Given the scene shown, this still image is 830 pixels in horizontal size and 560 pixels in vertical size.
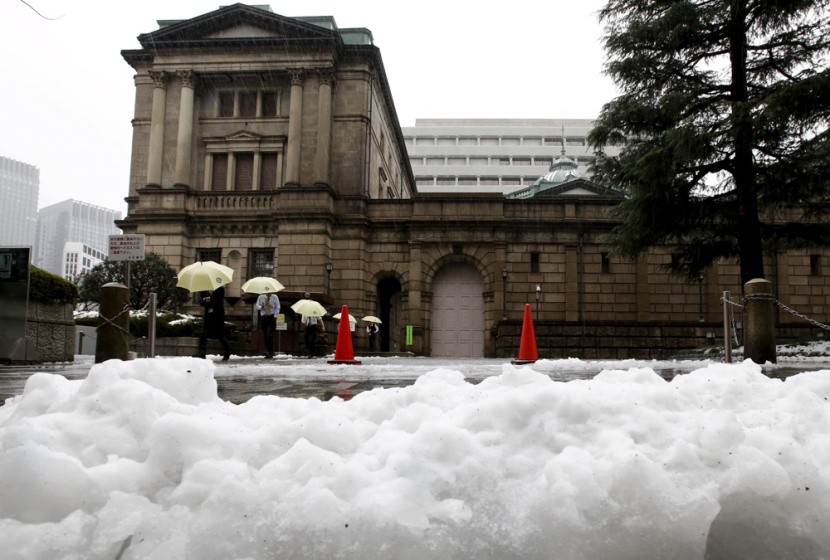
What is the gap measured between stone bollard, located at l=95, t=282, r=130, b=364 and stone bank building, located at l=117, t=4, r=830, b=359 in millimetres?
19835

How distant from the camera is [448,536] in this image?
6.63ft

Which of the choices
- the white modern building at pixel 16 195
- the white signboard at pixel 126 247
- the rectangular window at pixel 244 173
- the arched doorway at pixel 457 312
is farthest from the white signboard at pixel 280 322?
the white modern building at pixel 16 195

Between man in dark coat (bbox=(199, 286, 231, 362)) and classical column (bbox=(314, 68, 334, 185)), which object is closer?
man in dark coat (bbox=(199, 286, 231, 362))

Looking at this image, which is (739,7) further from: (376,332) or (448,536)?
(376,332)

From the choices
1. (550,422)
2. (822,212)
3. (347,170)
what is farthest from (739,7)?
(347,170)

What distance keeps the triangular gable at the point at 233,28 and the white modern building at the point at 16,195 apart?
47655 mm

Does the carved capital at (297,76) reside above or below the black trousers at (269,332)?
above

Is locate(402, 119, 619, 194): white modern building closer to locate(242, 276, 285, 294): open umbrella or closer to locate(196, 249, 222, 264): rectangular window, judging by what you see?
locate(196, 249, 222, 264): rectangular window

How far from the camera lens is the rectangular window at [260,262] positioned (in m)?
32.2

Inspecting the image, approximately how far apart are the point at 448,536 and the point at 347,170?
3120 centimetres

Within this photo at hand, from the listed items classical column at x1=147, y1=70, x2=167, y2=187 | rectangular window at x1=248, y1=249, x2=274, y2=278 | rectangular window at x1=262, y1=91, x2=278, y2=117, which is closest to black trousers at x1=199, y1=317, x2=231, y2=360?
rectangular window at x1=248, y1=249, x2=274, y2=278

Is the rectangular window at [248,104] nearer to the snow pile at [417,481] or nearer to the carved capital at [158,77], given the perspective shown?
the carved capital at [158,77]

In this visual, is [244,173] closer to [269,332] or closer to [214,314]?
[269,332]

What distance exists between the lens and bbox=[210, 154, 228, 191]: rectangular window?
111ft
